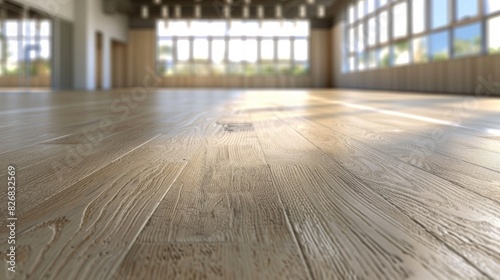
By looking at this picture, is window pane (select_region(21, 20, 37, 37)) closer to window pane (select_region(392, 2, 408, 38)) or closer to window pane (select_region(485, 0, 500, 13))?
window pane (select_region(392, 2, 408, 38))

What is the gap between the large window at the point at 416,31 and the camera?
8.86 meters

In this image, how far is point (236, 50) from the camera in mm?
21922

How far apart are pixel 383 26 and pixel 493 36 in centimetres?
590

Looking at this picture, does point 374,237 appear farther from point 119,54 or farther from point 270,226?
point 119,54

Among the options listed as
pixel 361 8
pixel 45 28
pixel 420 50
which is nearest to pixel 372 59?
pixel 361 8

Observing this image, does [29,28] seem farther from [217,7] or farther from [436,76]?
[436,76]

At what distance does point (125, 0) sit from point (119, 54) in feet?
17.0

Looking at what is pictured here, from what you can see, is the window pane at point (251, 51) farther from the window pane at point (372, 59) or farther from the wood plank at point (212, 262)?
the wood plank at point (212, 262)

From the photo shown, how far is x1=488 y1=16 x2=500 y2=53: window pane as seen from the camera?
8352 mm

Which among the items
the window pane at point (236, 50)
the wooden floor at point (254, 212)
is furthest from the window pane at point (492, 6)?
the window pane at point (236, 50)

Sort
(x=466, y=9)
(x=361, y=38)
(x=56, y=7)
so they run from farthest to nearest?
(x=361, y=38) → (x=56, y=7) → (x=466, y=9)

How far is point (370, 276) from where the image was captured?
583mm

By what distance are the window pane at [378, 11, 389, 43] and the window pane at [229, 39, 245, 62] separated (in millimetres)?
8448

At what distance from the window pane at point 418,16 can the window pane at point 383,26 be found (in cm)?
193
